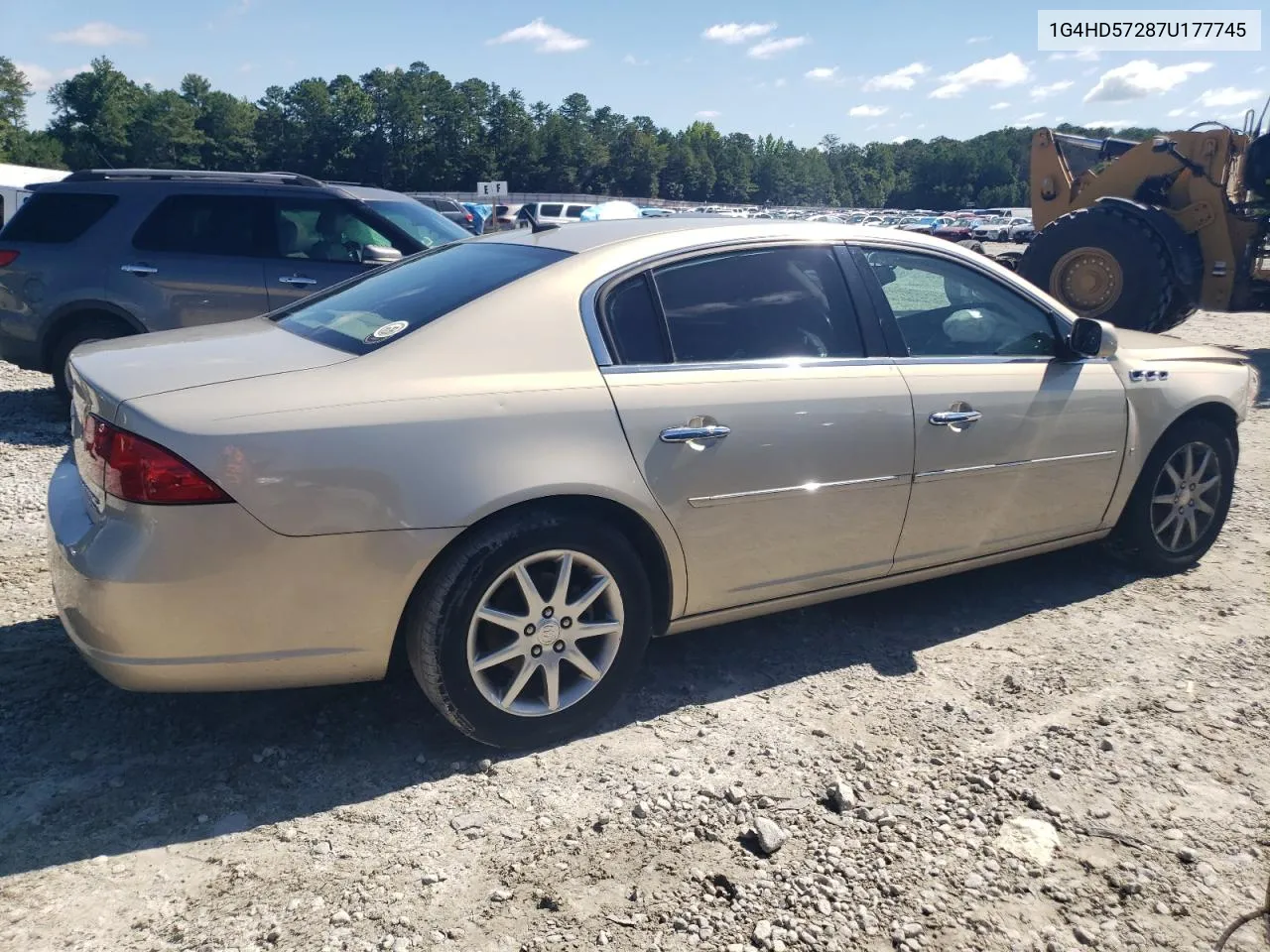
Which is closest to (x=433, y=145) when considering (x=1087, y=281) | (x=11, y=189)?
(x=11, y=189)

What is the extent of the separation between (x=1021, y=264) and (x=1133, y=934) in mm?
11141

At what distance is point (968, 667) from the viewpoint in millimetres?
3750

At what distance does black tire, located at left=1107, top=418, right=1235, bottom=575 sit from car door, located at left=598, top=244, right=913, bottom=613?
5.08 feet

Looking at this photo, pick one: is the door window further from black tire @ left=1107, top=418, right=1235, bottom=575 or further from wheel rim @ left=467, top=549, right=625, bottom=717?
black tire @ left=1107, top=418, right=1235, bottom=575

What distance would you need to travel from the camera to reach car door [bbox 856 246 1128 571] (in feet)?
12.2

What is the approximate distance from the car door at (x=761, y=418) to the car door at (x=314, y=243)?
4.49 meters

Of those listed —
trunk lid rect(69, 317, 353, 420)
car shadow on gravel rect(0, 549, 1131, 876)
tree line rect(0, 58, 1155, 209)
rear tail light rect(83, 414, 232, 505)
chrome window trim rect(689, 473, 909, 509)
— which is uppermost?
tree line rect(0, 58, 1155, 209)

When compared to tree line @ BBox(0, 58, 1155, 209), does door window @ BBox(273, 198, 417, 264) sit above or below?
below

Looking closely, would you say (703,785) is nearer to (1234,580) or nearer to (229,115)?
(1234,580)

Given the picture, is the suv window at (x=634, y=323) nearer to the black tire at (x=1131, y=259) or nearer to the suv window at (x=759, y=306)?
the suv window at (x=759, y=306)

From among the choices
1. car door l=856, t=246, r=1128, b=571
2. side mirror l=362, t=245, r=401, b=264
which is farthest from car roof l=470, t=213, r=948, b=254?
side mirror l=362, t=245, r=401, b=264

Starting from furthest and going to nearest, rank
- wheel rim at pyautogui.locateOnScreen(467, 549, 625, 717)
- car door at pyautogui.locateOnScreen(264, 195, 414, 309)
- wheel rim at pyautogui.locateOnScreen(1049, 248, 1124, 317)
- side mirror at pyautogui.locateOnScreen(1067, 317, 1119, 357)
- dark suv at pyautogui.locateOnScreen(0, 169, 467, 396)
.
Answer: wheel rim at pyautogui.locateOnScreen(1049, 248, 1124, 317)
car door at pyautogui.locateOnScreen(264, 195, 414, 309)
dark suv at pyautogui.locateOnScreen(0, 169, 467, 396)
side mirror at pyautogui.locateOnScreen(1067, 317, 1119, 357)
wheel rim at pyautogui.locateOnScreen(467, 549, 625, 717)

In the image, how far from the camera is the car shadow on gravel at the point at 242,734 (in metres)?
2.68

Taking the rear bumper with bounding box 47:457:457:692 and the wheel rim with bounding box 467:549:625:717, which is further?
the wheel rim with bounding box 467:549:625:717
